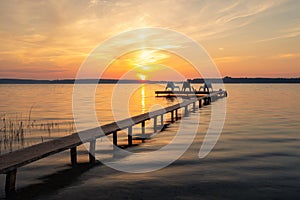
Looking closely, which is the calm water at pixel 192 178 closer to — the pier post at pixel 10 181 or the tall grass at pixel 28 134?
the pier post at pixel 10 181

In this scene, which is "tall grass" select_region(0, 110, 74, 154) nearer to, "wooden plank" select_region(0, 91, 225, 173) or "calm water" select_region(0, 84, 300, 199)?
"calm water" select_region(0, 84, 300, 199)

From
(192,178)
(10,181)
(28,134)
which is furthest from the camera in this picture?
(28,134)

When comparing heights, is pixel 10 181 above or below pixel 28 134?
above

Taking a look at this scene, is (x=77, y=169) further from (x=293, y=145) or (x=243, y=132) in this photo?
(x=243, y=132)

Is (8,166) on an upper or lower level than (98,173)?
upper

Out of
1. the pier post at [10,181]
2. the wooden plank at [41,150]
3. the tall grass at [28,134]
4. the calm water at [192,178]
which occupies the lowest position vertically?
the calm water at [192,178]

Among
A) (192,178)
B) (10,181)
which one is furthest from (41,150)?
(192,178)

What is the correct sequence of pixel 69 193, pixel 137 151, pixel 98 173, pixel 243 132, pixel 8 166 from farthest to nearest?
1. pixel 243 132
2. pixel 137 151
3. pixel 98 173
4. pixel 69 193
5. pixel 8 166

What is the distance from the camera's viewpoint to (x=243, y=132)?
1700cm

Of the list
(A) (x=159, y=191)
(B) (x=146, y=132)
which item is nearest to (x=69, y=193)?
(A) (x=159, y=191)

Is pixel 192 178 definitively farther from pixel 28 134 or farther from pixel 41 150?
pixel 28 134

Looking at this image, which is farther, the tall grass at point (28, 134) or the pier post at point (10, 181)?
the tall grass at point (28, 134)

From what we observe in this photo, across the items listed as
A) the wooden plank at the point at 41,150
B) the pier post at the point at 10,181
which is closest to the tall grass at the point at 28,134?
the wooden plank at the point at 41,150

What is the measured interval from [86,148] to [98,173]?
12.9 ft
